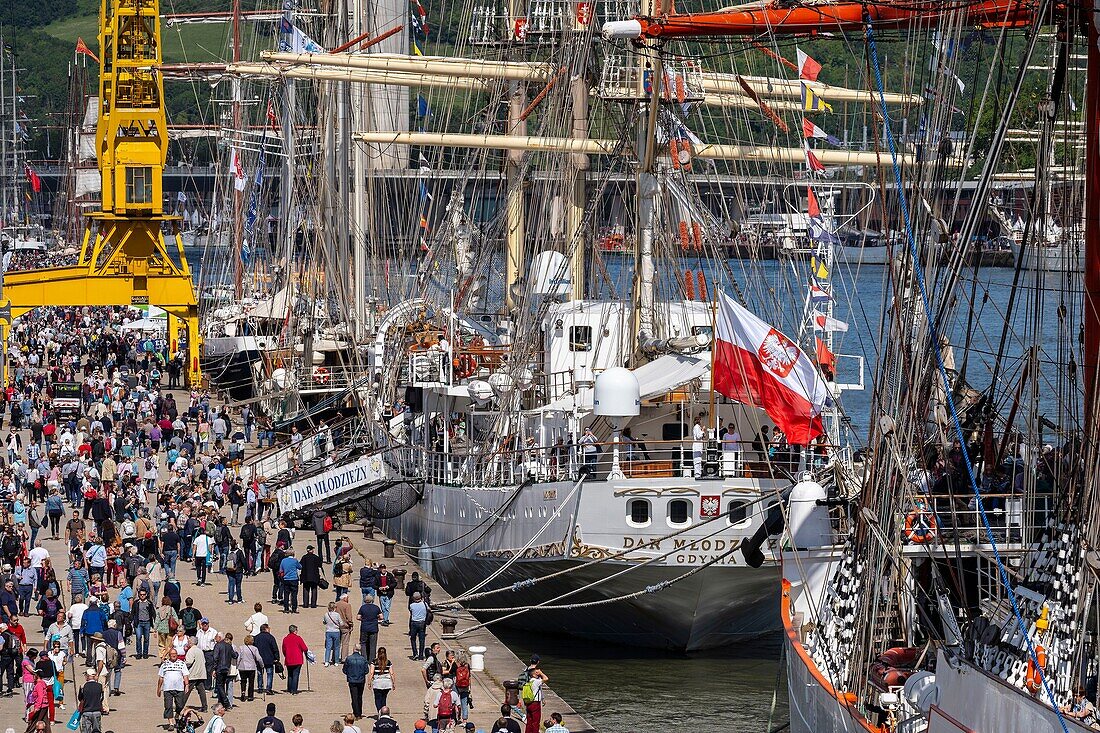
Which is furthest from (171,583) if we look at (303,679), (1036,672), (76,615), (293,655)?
(1036,672)

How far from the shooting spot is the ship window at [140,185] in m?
68.5

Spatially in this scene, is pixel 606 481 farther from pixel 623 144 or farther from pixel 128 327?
pixel 128 327

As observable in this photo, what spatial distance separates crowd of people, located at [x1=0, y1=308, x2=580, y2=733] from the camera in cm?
2902

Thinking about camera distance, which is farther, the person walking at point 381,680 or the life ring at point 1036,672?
the person walking at point 381,680

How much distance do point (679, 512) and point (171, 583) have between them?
9.19 meters

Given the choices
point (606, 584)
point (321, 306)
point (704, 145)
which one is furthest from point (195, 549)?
point (321, 306)

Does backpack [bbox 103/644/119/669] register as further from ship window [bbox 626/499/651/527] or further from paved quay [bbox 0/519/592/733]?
ship window [bbox 626/499/651/527]

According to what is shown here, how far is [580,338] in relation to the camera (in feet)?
138

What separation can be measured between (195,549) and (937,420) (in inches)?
701

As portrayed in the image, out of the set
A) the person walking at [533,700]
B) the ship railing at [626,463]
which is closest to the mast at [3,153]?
the ship railing at [626,463]

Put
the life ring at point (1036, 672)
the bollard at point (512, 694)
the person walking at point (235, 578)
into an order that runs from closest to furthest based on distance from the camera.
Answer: the life ring at point (1036, 672), the bollard at point (512, 694), the person walking at point (235, 578)

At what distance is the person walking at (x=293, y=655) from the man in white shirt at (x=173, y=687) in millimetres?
2012

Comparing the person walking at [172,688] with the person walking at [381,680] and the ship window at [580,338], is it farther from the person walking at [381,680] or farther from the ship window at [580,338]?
the ship window at [580,338]

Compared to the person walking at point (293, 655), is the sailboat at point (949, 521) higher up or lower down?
higher up
